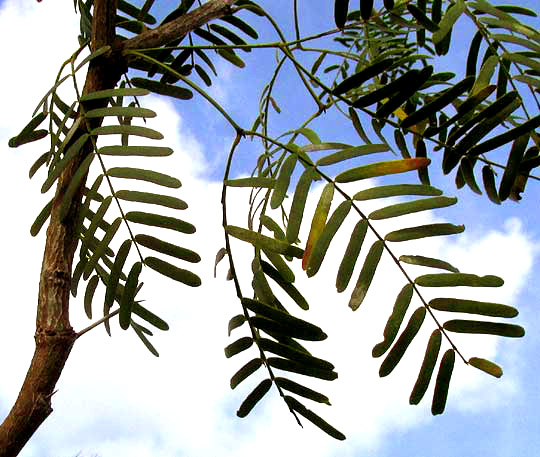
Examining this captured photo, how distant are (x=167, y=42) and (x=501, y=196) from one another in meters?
0.38

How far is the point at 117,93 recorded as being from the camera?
608 mm

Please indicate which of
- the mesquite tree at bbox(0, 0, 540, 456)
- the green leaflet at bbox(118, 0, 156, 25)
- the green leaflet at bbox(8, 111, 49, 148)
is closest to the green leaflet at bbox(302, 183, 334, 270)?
the mesquite tree at bbox(0, 0, 540, 456)

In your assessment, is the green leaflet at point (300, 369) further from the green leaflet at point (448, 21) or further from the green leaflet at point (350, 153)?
the green leaflet at point (448, 21)

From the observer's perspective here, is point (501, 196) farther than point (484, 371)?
Yes

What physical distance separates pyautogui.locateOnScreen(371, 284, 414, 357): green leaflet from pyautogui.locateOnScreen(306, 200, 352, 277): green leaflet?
79 mm

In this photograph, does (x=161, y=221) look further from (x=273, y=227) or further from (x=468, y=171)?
(x=468, y=171)

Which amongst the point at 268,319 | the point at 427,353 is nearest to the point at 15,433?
the point at 268,319

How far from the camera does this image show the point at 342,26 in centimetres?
67

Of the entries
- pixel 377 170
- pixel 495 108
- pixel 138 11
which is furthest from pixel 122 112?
pixel 138 11

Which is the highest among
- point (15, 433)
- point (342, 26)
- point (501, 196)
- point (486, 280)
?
point (342, 26)

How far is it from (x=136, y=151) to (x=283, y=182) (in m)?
0.13

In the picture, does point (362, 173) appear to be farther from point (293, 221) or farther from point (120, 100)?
point (120, 100)

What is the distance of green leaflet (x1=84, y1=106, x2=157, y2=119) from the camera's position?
589 mm

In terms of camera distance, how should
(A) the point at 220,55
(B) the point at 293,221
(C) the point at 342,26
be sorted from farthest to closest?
(A) the point at 220,55 < (C) the point at 342,26 < (B) the point at 293,221
